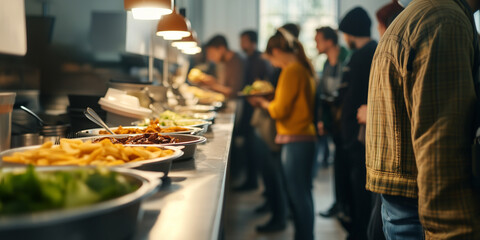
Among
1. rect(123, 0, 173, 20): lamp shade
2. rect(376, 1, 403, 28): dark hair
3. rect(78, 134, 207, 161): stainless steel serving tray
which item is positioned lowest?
rect(78, 134, 207, 161): stainless steel serving tray

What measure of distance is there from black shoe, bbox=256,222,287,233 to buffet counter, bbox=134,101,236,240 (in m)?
2.43

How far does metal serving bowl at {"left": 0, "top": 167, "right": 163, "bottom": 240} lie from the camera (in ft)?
2.08

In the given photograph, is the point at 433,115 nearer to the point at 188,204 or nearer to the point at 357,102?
the point at 188,204

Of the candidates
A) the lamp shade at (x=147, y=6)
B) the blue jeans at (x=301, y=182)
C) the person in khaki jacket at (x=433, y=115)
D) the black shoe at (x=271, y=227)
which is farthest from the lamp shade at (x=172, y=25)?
the black shoe at (x=271, y=227)

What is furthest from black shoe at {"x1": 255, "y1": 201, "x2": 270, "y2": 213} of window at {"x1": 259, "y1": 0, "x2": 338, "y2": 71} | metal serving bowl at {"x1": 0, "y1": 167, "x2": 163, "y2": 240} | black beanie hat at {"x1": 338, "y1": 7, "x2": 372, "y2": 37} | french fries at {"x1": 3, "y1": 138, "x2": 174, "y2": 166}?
window at {"x1": 259, "y1": 0, "x2": 338, "y2": 71}

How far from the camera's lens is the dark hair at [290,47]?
332 cm

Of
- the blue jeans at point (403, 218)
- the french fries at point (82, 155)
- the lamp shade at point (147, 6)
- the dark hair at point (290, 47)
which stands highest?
the lamp shade at point (147, 6)

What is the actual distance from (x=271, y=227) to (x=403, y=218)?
2.60 metres

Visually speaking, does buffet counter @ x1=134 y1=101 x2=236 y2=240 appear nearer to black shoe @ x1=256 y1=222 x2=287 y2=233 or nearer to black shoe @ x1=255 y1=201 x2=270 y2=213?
black shoe @ x1=256 y1=222 x2=287 y2=233

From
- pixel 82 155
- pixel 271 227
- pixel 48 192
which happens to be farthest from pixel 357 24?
pixel 48 192

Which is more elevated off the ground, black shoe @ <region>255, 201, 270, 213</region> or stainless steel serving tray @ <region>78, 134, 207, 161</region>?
stainless steel serving tray @ <region>78, 134, 207, 161</region>

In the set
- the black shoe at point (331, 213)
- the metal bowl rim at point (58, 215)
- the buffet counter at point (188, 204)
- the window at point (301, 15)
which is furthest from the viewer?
the window at point (301, 15)

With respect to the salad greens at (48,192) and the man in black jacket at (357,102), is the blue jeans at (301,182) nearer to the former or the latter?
the man in black jacket at (357,102)

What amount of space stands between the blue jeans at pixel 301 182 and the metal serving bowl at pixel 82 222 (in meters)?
2.47
